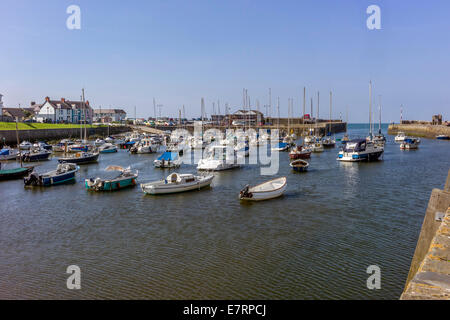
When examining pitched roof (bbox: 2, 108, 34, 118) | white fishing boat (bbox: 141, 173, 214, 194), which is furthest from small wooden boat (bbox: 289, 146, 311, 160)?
pitched roof (bbox: 2, 108, 34, 118)

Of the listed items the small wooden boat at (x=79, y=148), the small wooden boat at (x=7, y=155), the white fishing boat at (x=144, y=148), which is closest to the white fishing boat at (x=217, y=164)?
the white fishing boat at (x=144, y=148)

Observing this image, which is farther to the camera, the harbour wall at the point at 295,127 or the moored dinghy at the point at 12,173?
the harbour wall at the point at 295,127

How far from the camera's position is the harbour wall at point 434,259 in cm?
580

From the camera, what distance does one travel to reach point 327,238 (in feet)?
62.2

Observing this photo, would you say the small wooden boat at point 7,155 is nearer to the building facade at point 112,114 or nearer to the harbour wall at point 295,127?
the harbour wall at point 295,127

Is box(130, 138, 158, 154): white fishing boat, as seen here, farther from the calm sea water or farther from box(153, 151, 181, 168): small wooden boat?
the calm sea water

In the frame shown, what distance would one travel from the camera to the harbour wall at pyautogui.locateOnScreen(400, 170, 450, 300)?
5.80 m

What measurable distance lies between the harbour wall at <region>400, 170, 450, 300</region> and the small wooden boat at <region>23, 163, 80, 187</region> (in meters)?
33.6

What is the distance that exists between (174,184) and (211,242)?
1252 cm

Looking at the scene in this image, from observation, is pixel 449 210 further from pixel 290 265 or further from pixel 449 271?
pixel 290 265

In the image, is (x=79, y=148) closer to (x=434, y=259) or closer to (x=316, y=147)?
(x=316, y=147)

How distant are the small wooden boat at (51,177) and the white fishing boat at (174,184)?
11.3 m

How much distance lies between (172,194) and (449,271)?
25.4 m
